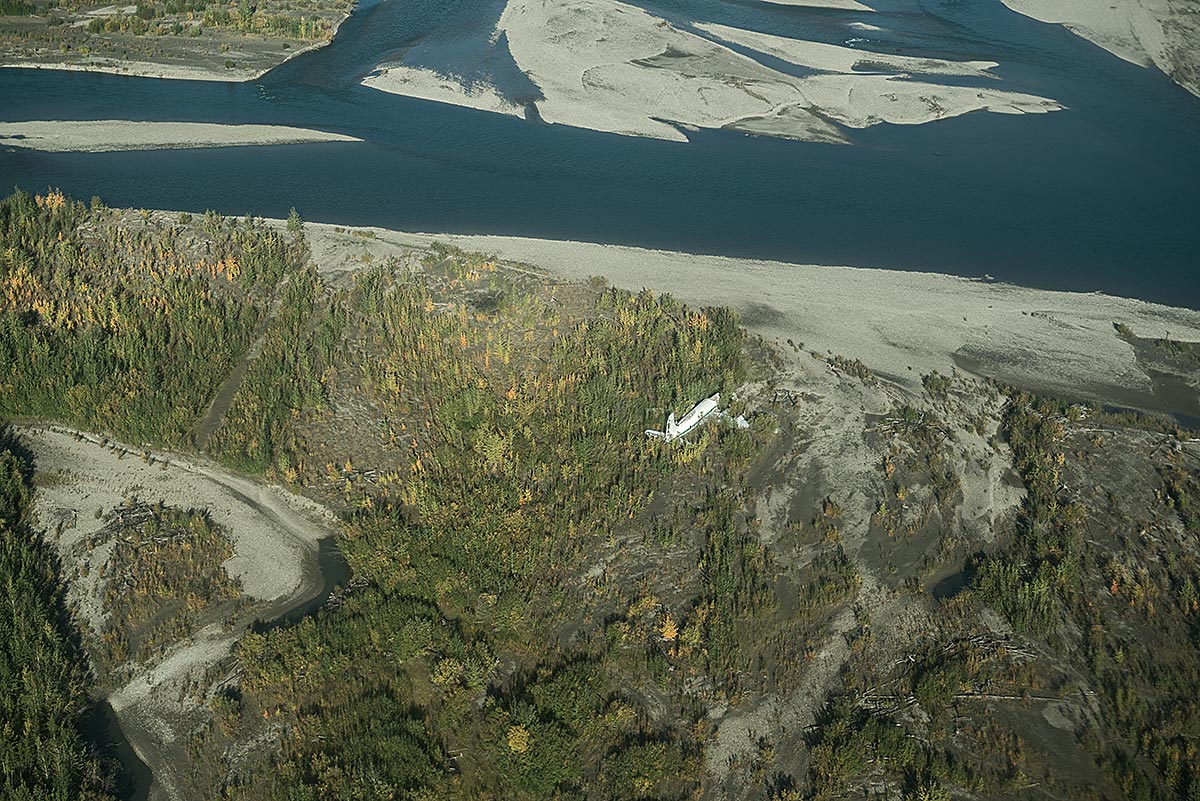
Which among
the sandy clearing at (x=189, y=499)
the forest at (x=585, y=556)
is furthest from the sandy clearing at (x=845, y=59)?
the sandy clearing at (x=189, y=499)

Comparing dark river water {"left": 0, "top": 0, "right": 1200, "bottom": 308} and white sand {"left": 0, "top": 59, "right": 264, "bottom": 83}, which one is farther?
white sand {"left": 0, "top": 59, "right": 264, "bottom": 83}

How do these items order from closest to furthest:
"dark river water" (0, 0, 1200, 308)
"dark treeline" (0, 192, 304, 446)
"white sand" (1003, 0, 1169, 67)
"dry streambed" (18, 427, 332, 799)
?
"dry streambed" (18, 427, 332, 799)
"dark treeline" (0, 192, 304, 446)
"dark river water" (0, 0, 1200, 308)
"white sand" (1003, 0, 1169, 67)

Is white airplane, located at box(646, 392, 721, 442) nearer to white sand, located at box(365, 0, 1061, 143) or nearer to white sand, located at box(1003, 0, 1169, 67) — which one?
white sand, located at box(365, 0, 1061, 143)

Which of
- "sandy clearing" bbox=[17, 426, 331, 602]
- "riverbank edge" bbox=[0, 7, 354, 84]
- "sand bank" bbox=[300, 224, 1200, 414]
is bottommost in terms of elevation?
"sandy clearing" bbox=[17, 426, 331, 602]

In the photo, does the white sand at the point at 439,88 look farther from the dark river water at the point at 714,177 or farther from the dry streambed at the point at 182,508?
the dry streambed at the point at 182,508

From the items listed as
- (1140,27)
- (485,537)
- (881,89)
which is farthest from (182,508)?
(1140,27)

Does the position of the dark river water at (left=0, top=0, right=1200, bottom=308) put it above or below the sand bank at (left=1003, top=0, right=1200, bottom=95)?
below

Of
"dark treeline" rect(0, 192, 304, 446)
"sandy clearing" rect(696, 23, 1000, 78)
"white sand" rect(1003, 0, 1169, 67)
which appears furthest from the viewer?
"white sand" rect(1003, 0, 1169, 67)

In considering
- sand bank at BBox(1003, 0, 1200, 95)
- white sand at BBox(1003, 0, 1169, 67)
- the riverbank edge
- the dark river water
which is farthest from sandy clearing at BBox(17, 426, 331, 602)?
white sand at BBox(1003, 0, 1169, 67)
